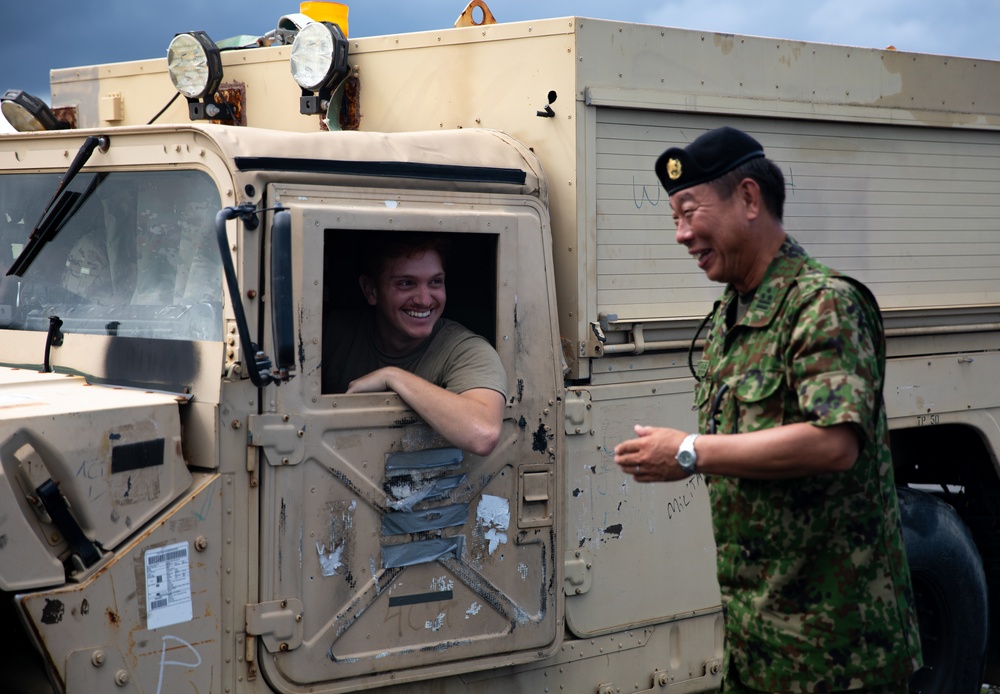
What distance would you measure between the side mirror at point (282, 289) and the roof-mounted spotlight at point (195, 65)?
166 centimetres

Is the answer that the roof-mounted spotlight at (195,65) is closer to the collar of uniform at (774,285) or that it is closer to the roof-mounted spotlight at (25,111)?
the roof-mounted spotlight at (25,111)

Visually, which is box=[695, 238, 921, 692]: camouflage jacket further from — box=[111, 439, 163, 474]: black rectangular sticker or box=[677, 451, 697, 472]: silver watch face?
box=[111, 439, 163, 474]: black rectangular sticker

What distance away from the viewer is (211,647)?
10.2 ft

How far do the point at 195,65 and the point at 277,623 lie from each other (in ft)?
7.30

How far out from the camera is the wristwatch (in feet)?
8.08

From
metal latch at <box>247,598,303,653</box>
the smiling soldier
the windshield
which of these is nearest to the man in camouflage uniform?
the smiling soldier

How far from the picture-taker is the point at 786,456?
239 centimetres

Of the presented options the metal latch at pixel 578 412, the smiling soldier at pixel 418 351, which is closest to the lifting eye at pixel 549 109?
the smiling soldier at pixel 418 351

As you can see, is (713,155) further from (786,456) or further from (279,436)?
(279,436)

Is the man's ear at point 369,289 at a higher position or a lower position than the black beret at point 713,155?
lower

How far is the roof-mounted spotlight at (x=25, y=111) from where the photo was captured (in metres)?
4.65

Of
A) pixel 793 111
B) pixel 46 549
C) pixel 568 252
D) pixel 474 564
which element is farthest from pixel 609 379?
pixel 46 549

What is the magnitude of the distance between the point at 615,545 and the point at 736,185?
1636mm

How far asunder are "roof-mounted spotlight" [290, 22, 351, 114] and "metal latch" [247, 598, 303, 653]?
1.85m
